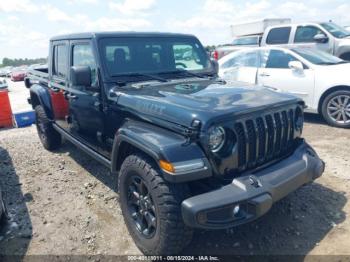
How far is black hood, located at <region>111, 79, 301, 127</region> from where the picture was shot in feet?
8.91

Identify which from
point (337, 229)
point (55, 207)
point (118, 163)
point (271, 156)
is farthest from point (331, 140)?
point (55, 207)

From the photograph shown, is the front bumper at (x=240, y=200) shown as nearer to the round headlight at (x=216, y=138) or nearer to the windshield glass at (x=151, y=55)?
the round headlight at (x=216, y=138)

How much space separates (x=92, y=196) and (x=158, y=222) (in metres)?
1.75

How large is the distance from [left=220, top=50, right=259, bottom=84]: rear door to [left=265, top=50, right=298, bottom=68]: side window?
0.31m

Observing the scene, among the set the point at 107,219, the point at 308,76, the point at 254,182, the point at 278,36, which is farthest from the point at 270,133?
the point at 278,36

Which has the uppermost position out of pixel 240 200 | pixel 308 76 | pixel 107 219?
pixel 308 76

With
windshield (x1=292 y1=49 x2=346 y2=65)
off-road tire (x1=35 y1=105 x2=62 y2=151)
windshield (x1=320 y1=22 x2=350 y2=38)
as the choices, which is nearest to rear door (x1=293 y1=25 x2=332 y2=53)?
windshield (x1=320 y1=22 x2=350 y2=38)

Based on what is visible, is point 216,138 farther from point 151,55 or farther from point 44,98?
point 44,98

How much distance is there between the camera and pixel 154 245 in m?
2.81

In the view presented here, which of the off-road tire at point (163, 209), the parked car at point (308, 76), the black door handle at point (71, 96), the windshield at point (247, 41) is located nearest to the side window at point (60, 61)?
the black door handle at point (71, 96)

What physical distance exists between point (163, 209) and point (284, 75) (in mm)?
5270

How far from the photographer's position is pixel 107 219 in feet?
12.0

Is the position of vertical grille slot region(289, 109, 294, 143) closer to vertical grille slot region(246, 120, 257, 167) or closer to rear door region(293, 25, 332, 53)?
vertical grille slot region(246, 120, 257, 167)

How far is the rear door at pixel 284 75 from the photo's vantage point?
6.68 metres
